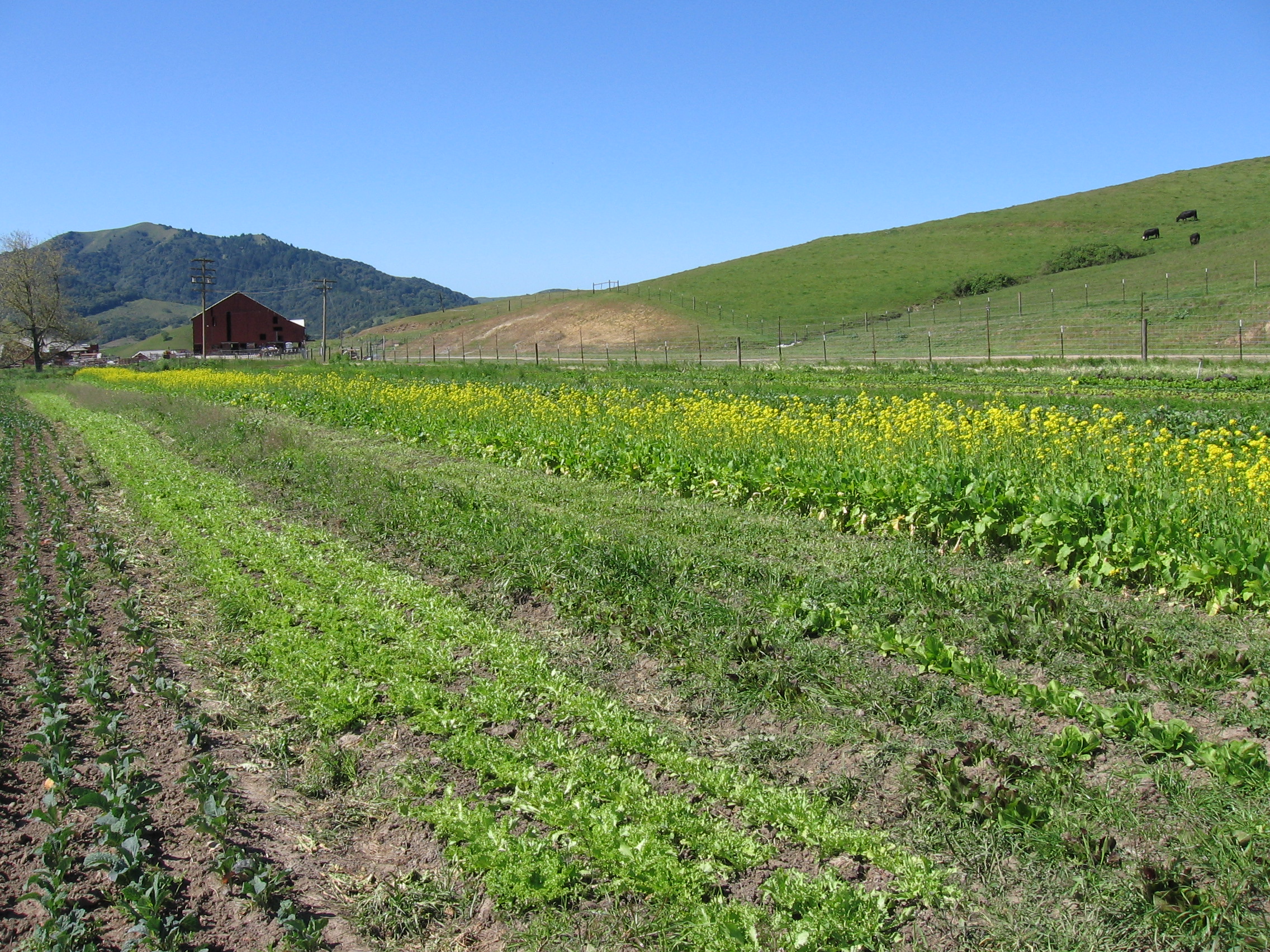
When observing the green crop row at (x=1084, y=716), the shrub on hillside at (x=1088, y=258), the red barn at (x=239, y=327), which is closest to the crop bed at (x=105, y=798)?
the green crop row at (x=1084, y=716)

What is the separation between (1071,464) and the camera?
9.00 m

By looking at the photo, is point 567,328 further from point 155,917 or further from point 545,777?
point 155,917

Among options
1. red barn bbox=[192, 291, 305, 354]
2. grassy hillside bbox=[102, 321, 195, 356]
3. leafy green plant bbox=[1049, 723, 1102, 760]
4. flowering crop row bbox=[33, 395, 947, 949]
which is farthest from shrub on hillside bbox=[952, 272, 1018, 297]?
grassy hillside bbox=[102, 321, 195, 356]

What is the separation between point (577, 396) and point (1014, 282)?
66983 mm

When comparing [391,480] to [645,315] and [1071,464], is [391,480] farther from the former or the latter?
[645,315]

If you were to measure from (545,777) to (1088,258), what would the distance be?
8412cm

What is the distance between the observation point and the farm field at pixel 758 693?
3688 millimetres

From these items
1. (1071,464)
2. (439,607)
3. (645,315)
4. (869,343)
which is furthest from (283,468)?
(645,315)

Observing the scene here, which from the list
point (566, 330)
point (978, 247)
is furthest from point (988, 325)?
point (978, 247)

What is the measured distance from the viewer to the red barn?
94500mm

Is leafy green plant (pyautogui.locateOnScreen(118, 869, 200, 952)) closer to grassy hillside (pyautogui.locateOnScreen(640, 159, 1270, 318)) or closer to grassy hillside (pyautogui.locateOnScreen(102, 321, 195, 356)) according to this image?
grassy hillside (pyautogui.locateOnScreen(640, 159, 1270, 318))

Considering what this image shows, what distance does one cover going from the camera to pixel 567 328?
8369cm

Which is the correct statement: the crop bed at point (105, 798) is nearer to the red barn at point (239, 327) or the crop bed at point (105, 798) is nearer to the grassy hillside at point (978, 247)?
the grassy hillside at point (978, 247)

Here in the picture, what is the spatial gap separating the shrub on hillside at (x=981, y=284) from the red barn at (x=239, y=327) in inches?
2584
